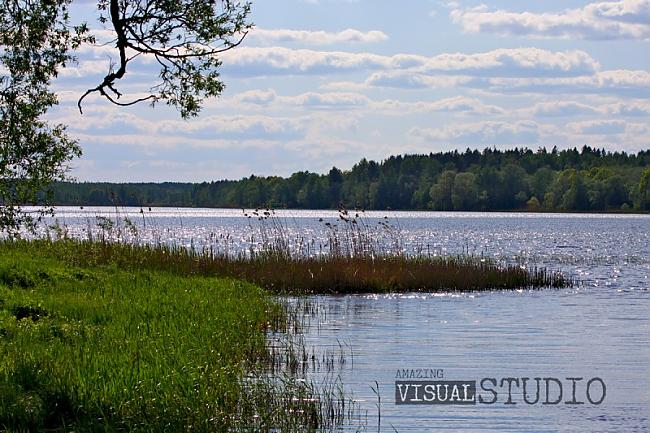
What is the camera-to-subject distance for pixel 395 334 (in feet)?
74.9

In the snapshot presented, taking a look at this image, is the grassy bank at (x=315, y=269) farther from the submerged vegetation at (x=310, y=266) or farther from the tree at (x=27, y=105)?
the tree at (x=27, y=105)

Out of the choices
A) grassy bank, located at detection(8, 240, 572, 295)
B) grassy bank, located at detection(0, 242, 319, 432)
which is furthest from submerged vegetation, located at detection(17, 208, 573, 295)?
grassy bank, located at detection(0, 242, 319, 432)

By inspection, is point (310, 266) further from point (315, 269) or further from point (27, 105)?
point (27, 105)

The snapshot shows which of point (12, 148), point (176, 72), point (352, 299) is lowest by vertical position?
point (352, 299)

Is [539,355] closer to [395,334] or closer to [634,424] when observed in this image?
[395,334]

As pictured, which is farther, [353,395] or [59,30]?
[59,30]

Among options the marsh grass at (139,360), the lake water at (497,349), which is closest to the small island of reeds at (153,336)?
the marsh grass at (139,360)

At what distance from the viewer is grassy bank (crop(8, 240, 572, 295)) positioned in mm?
30938

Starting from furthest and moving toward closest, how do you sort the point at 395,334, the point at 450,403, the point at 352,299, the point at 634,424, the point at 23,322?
the point at 352,299 → the point at 395,334 → the point at 23,322 → the point at 450,403 → the point at 634,424

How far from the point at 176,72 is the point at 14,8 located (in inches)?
106

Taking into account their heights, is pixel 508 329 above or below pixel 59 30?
below

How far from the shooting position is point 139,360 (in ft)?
44.8

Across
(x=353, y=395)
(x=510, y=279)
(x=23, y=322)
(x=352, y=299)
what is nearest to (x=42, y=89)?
(x=23, y=322)

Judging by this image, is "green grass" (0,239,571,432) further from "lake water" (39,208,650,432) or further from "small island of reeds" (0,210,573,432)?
"lake water" (39,208,650,432)
